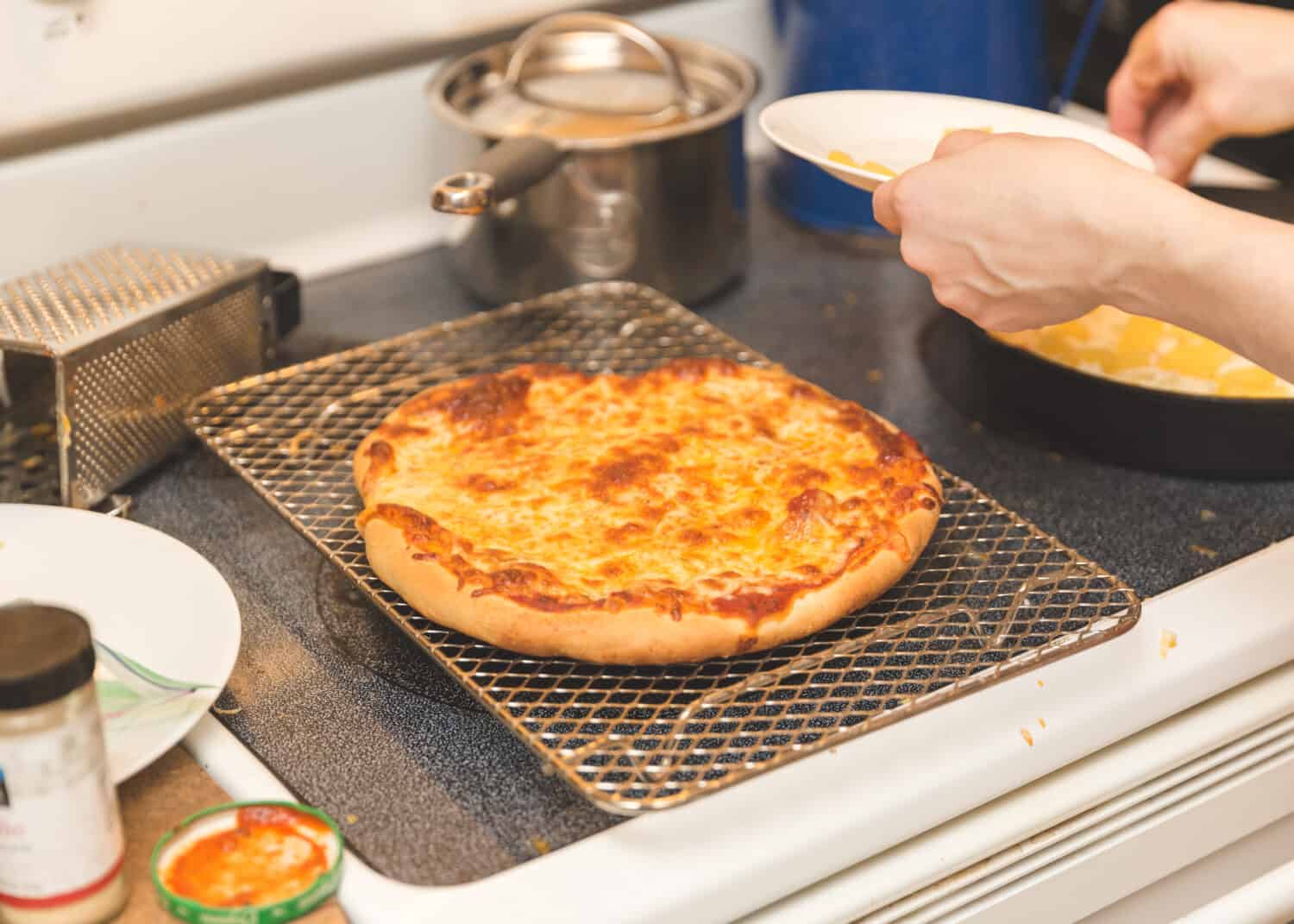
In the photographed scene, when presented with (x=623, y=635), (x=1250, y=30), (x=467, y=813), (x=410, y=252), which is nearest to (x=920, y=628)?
(x=623, y=635)

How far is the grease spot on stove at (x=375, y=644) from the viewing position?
1.08 m

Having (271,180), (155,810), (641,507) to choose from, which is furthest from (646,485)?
(271,180)

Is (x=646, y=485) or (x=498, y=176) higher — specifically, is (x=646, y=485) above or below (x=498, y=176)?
below

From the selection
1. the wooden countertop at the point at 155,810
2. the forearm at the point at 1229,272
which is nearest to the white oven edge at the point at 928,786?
the wooden countertop at the point at 155,810

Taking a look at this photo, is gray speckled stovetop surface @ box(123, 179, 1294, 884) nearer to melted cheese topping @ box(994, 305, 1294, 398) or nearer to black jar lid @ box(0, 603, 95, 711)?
melted cheese topping @ box(994, 305, 1294, 398)

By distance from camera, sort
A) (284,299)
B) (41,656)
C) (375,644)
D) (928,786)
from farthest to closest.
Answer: (284,299) < (375,644) < (928,786) < (41,656)

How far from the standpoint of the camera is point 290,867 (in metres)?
0.85

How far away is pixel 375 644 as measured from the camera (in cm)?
114

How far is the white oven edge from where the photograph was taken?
2.90ft

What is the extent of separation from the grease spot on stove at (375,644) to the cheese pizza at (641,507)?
0.07 meters

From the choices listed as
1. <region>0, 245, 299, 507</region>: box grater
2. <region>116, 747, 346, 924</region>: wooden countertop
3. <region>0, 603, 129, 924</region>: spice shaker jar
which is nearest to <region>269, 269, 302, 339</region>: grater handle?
→ <region>0, 245, 299, 507</region>: box grater

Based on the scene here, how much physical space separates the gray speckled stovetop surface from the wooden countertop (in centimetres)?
6

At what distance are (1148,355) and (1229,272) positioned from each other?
0.34 metres

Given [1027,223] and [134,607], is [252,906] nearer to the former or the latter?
[134,607]
